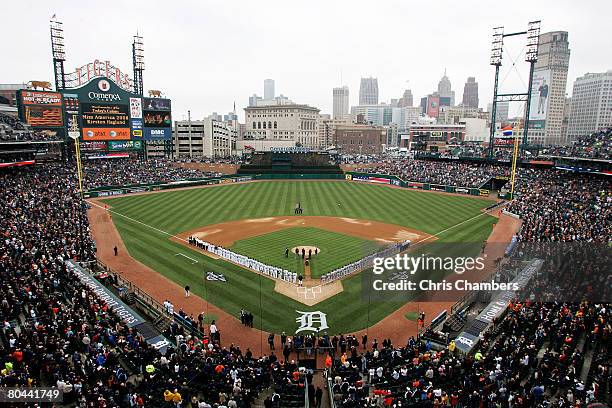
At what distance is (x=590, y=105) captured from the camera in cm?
18150

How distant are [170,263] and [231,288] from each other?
704 centimetres

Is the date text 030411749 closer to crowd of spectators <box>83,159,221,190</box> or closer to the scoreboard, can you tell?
crowd of spectators <box>83,159,221,190</box>

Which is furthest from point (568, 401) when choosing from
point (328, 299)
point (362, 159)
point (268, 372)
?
point (362, 159)

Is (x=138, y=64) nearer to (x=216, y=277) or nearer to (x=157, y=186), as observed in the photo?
(x=157, y=186)

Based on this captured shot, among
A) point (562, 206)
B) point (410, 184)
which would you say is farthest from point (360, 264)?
point (410, 184)

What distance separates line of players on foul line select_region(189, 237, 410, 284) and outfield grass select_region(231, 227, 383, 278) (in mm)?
1007

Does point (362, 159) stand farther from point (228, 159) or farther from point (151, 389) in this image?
point (151, 389)

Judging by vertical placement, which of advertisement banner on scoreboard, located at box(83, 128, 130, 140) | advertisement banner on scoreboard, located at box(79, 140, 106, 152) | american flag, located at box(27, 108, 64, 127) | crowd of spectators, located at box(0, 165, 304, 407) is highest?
american flag, located at box(27, 108, 64, 127)

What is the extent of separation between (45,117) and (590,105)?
691 ft

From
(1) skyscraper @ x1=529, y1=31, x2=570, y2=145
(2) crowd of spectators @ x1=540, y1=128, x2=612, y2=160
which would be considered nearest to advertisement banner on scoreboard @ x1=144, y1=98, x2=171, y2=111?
(2) crowd of spectators @ x1=540, y1=128, x2=612, y2=160

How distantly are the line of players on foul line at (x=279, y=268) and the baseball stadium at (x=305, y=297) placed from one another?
0.45ft

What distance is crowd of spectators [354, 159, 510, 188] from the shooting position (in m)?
65.9

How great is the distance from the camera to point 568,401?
12.6 meters

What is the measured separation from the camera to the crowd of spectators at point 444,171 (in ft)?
216
